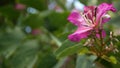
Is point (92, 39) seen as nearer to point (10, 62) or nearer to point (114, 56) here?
point (114, 56)

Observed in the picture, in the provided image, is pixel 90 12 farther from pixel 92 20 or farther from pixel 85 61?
pixel 85 61

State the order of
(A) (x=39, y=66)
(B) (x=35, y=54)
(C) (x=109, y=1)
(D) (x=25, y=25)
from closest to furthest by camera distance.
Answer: (C) (x=109, y=1) → (A) (x=39, y=66) → (B) (x=35, y=54) → (D) (x=25, y=25)

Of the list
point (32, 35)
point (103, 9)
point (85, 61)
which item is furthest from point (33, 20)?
point (103, 9)

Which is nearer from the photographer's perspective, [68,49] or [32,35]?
[68,49]

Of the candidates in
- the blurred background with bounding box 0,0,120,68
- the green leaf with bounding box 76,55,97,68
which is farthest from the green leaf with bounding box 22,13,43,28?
the green leaf with bounding box 76,55,97,68

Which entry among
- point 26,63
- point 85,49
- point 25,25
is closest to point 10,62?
point 26,63

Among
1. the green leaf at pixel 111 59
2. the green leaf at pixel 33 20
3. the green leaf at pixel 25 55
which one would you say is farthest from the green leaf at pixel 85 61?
the green leaf at pixel 33 20
